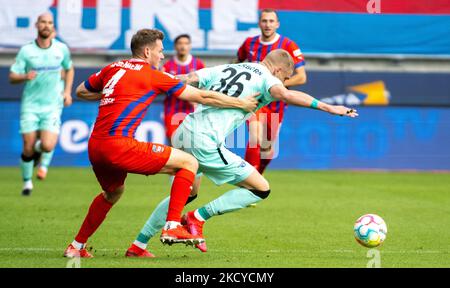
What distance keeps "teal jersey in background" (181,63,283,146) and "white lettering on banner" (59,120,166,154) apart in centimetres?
1031

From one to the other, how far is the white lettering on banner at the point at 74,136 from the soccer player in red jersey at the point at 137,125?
10.8 m

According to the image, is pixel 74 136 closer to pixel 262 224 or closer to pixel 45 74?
pixel 45 74

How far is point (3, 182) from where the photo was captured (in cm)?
1514

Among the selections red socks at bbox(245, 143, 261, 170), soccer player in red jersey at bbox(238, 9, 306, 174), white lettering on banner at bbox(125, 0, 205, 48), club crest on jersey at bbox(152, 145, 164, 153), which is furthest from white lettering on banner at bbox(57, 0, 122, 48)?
club crest on jersey at bbox(152, 145, 164, 153)

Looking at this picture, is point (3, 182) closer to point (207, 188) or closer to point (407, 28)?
point (207, 188)

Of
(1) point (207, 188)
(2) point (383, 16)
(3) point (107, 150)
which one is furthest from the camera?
(2) point (383, 16)

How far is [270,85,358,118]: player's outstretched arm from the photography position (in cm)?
733

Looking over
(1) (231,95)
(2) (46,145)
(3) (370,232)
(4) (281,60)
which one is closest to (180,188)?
(1) (231,95)

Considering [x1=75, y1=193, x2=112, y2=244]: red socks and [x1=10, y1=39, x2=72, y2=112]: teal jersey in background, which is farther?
[x1=10, y1=39, x2=72, y2=112]: teal jersey in background

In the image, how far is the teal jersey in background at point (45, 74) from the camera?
45.9ft

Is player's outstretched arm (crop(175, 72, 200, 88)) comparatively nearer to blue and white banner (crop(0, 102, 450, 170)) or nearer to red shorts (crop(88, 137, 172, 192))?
red shorts (crop(88, 137, 172, 192))

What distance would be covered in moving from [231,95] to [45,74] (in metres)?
7.06
